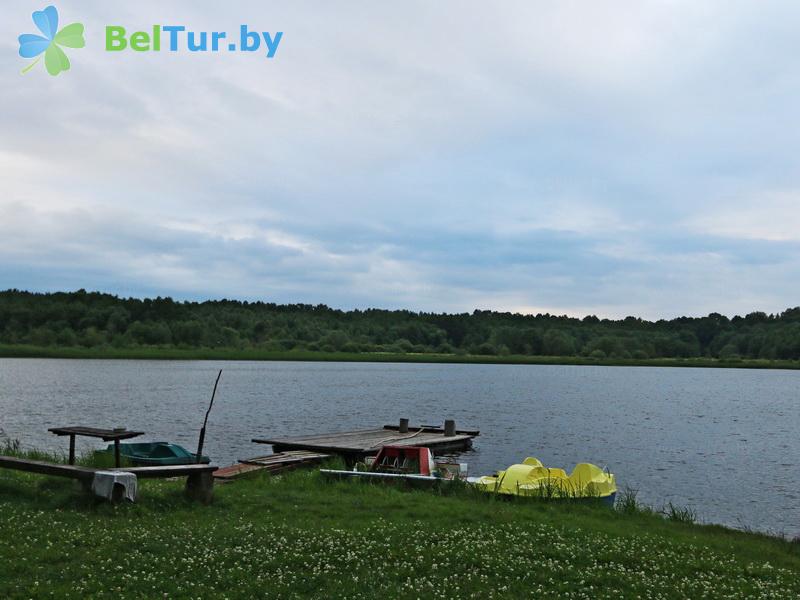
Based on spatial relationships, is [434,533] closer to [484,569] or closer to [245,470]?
[484,569]

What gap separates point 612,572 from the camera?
33.2 feet

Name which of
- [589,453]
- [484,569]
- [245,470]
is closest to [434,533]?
[484,569]

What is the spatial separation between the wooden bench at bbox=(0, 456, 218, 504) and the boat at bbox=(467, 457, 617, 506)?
7223 millimetres

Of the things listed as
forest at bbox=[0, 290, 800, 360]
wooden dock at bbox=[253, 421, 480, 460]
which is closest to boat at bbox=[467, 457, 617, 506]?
wooden dock at bbox=[253, 421, 480, 460]

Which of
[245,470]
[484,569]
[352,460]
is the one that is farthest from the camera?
[352,460]

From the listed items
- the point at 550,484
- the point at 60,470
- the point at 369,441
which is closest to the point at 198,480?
the point at 60,470

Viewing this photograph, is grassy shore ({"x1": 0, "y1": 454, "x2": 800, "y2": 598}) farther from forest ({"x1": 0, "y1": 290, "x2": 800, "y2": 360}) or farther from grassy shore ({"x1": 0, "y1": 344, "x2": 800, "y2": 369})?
forest ({"x1": 0, "y1": 290, "x2": 800, "y2": 360})

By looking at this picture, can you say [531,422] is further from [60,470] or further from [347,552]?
[347,552]

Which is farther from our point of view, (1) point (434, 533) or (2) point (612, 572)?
(1) point (434, 533)

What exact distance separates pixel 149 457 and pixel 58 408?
28841 mm

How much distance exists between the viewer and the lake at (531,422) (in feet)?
92.0

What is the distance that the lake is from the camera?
28.0 meters

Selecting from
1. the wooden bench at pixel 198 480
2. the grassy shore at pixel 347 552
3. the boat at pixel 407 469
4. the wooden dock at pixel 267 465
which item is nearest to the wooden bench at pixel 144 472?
the wooden bench at pixel 198 480

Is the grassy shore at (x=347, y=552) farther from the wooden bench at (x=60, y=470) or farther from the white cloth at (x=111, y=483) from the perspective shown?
the wooden bench at (x=60, y=470)
